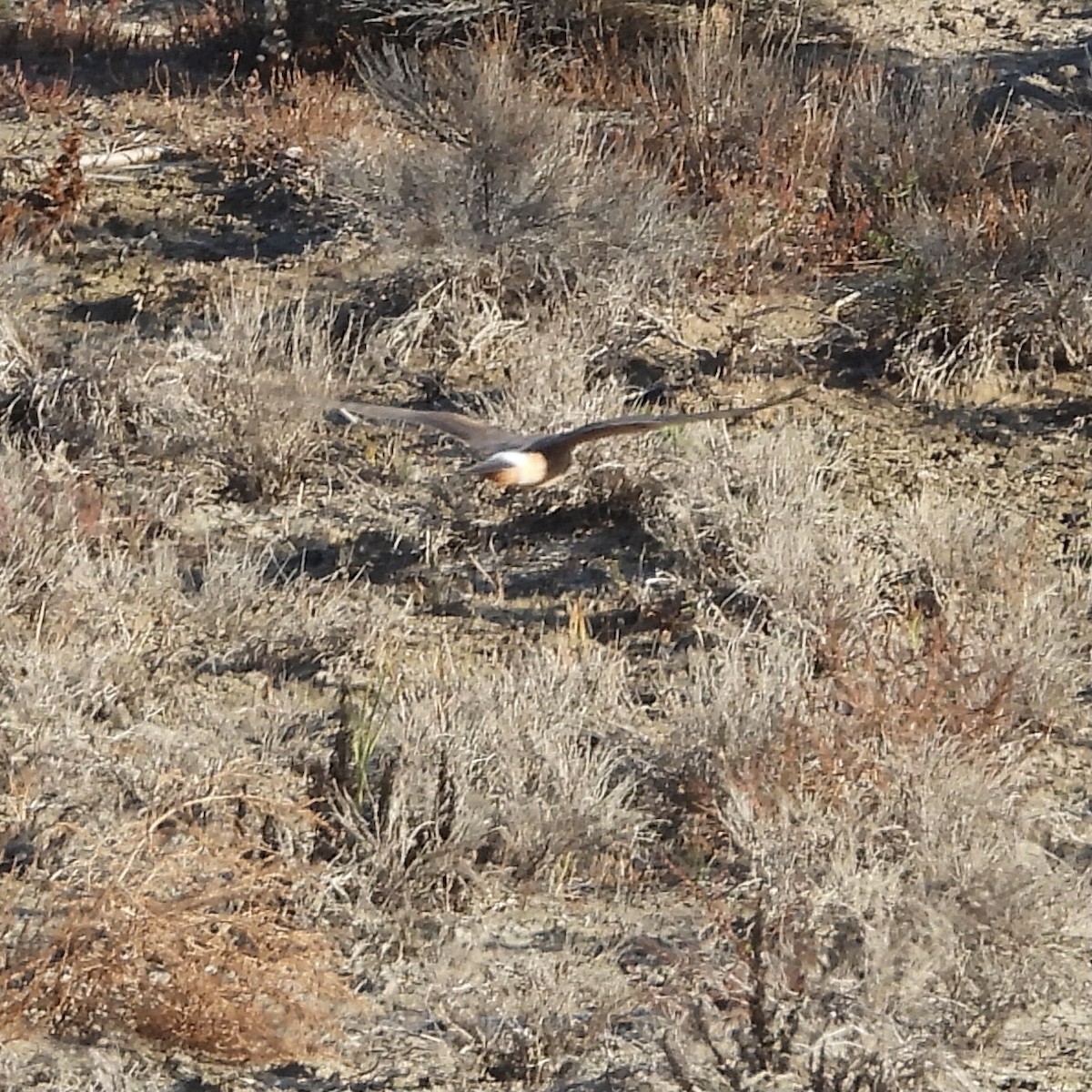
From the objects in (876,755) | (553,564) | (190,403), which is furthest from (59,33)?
(876,755)

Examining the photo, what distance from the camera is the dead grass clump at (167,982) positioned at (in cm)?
418

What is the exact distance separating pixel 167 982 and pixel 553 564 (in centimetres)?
268

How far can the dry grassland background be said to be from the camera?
4.30m

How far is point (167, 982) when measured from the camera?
4.24m

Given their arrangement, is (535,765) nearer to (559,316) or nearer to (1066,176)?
(559,316)

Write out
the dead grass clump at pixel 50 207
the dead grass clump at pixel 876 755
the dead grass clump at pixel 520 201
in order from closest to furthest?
the dead grass clump at pixel 876 755
the dead grass clump at pixel 520 201
the dead grass clump at pixel 50 207

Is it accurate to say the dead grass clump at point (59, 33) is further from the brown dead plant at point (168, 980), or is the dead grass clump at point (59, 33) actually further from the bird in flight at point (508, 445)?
the brown dead plant at point (168, 980)

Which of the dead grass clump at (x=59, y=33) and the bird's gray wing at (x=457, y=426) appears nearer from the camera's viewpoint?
the bird's gray wing at (x=457, y=426)

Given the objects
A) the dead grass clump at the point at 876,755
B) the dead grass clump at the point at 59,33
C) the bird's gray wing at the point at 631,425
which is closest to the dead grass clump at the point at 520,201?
the dead grass clump at the point at 876,755

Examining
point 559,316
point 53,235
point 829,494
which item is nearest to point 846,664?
point 829,494

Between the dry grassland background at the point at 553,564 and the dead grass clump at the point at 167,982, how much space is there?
0.01 meters

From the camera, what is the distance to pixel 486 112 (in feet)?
27.5

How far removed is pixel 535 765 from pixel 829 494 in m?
2.06

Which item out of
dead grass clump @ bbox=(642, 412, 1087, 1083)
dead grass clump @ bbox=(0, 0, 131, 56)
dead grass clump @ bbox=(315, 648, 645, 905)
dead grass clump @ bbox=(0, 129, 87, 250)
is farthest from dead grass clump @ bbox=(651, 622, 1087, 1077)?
dead grass clump @ bbox=(0, 0, 131, 56)
